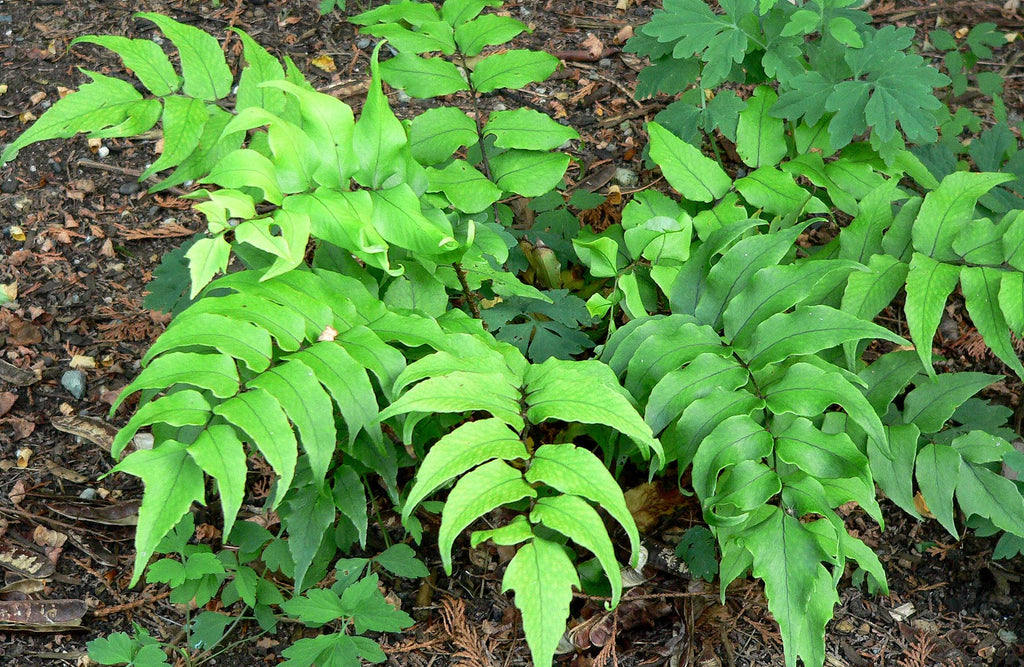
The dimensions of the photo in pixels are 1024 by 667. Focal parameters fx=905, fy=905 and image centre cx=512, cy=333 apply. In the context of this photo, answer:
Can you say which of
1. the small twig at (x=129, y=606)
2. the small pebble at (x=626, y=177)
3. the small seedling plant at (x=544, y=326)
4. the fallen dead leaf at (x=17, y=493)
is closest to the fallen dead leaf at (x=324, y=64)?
the small seedling plant at (x=544, y=326)

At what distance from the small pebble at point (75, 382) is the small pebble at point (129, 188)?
33.9 inches

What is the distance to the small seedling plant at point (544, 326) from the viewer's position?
195cm

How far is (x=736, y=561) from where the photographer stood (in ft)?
8.00

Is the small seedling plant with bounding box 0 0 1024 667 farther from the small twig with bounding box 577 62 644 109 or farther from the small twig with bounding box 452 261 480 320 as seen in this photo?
the small twig with bounding box 577 62 644 109

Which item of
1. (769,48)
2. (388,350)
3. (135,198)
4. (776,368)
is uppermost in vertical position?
(769,48)

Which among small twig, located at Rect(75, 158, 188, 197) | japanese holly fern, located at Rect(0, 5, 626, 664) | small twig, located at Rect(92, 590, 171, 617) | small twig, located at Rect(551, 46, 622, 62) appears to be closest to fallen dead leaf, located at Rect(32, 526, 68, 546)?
small twig, located at Rect(92, 590, 171, 617)

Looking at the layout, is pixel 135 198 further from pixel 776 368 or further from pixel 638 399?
pixel 776 368

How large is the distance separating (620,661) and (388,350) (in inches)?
49.2

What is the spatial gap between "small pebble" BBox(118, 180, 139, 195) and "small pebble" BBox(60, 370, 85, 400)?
0.86 meters

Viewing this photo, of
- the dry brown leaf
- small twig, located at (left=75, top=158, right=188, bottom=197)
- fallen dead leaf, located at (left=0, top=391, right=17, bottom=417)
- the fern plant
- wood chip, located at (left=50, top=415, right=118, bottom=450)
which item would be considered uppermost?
the fern plant

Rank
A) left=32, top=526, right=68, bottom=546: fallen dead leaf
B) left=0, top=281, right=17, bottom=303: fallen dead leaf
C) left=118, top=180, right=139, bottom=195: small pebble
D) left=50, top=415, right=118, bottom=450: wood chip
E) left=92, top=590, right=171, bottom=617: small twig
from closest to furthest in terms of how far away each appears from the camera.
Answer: left=92, top=590, right=171, bottom=617: small twig
left=32, top=526, right=68, bottom=546: fallen dead leaf
left=50, top=415, right=118, bottom=450: wood chip
left=0, top=281, right=17, bottom=303: fallen dead leaf
left=118, top=180, right=139, bottom=195: small pebble

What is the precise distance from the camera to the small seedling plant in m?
1.95

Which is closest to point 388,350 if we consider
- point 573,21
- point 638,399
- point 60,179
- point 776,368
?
point 638,399

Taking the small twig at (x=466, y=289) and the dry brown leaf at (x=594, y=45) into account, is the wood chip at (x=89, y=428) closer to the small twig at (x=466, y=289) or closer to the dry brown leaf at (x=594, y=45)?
the small twig at (x=466, y=289)
